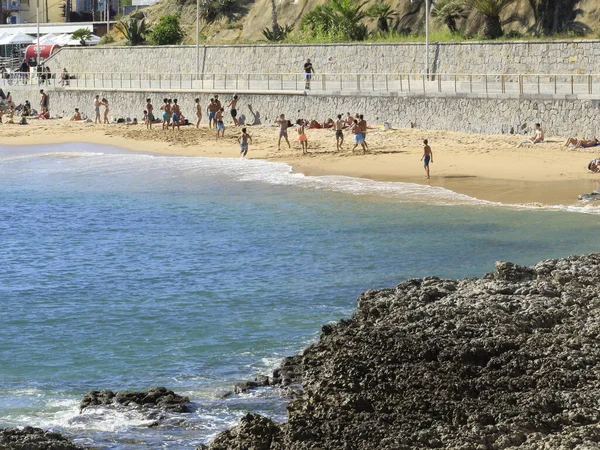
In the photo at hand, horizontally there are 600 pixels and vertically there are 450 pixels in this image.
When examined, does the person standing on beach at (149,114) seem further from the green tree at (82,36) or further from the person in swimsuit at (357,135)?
the green tree at (82,36)

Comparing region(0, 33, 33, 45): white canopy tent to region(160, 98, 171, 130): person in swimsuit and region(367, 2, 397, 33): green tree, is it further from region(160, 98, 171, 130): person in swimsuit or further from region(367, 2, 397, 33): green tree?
region(367, 2, 397, 33): green tree

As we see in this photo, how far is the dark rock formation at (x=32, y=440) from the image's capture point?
10.6 m

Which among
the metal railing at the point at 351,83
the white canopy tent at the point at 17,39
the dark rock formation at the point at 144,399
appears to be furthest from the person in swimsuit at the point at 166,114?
the dark rock formation at the point at 144,399

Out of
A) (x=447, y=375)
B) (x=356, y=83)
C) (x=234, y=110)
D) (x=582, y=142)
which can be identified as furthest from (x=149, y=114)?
(x=447, y=375)

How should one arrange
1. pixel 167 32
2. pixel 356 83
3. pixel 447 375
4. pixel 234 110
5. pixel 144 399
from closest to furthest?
pixel 447 375, pixel 144 399, pixel 356 83, pixel 234 110, pixel 167 32

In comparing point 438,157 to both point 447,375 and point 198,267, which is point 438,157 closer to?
point 198,267

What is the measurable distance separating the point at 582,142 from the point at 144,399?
21.0 meters

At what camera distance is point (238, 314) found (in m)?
17.1

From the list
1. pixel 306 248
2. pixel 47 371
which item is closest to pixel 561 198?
pixel 306 248

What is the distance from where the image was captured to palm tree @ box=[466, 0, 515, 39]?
42.4 metres

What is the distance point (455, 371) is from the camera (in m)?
12.0

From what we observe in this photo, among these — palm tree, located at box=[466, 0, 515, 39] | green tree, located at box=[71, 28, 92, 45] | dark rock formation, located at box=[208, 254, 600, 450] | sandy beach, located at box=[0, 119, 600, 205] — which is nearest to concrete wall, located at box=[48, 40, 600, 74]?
palm tree, located at box=[466, 0, 515, 39]

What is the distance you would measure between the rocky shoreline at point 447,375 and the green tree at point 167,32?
140 feet

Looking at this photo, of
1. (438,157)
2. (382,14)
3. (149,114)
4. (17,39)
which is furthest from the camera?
(17,39)
